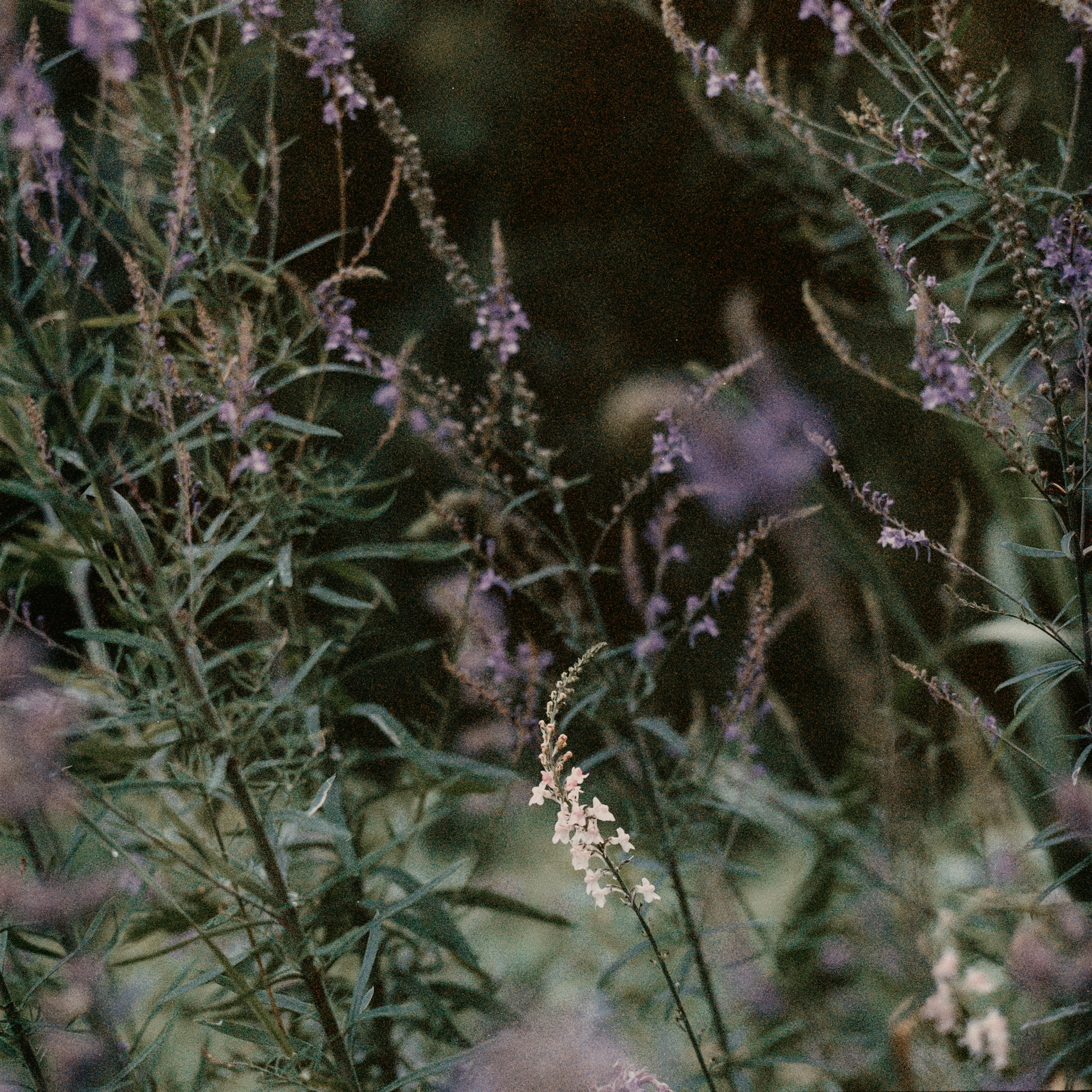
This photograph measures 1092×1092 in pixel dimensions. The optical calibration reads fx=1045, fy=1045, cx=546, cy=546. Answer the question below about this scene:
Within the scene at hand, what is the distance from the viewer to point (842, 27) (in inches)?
33.2

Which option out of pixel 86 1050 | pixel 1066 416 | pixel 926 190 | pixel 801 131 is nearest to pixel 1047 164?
pixel 926 190

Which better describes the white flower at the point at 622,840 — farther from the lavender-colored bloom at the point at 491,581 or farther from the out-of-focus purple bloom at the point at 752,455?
the out-of-focus purple bloom at the point at 752,455

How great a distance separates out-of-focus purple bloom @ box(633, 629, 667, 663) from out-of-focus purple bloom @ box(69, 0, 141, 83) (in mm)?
687

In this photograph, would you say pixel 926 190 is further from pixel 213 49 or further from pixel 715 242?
pixel 213 49

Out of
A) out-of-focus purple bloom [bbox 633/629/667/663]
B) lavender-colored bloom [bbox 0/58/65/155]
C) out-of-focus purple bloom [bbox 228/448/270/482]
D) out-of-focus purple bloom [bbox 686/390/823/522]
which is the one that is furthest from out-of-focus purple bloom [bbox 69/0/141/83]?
out-of-focus purple bloom [bbox 686/390/823/522]

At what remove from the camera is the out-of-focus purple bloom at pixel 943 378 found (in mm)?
679

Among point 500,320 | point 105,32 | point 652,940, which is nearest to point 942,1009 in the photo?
point 652,940

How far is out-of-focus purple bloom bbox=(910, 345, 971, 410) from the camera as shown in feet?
2.23

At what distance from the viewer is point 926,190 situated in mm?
1532

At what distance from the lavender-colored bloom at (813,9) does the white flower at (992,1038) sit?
2.81 feet

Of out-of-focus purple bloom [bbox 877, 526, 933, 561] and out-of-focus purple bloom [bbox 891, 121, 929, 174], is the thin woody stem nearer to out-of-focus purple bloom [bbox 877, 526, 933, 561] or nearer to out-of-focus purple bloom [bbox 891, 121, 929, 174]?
out-of-focus purple bloom [bbox 877, 526, 933, 561]

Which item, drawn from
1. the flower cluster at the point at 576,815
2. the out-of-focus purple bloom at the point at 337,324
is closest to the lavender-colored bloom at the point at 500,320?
the out-of-focus purple bloom at the point at 337,324

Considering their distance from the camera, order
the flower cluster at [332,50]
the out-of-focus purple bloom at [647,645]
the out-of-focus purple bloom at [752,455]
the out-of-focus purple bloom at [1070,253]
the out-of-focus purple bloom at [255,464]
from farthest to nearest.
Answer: the out-of-focus purple bloom at [752,455] → the out-of-focus purple bloom at [647,645] → the flower cluster at [332,50] → the out-of-focus purple bloom at [255,464] → the out-of-focus purple bloom at [1070,253]

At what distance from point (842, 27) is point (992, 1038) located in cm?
85
